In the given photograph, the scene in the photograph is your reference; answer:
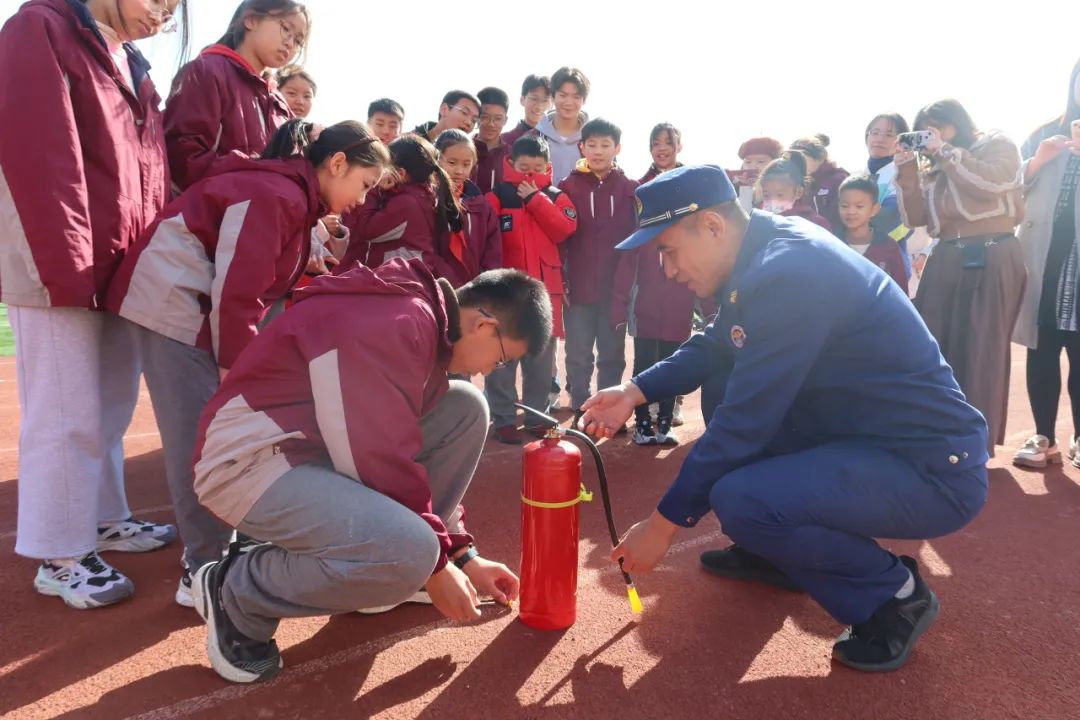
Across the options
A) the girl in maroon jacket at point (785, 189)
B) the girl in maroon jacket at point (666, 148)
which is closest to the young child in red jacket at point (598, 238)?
the girl in maroon jacket at point (666, 148)

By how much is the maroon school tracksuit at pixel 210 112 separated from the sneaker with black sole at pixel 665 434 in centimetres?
318

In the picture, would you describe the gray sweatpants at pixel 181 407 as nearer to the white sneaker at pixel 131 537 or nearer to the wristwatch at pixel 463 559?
the white sneaker at pixel 131 537

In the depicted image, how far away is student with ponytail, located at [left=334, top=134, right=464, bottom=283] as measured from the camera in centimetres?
426

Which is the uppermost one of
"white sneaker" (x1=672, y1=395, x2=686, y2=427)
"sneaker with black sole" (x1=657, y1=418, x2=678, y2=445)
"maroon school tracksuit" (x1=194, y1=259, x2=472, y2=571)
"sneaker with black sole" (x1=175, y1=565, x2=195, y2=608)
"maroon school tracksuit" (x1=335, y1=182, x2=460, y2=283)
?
"maroon school tracksuit" (x1=335, y1=182, x2=460, y2=283)

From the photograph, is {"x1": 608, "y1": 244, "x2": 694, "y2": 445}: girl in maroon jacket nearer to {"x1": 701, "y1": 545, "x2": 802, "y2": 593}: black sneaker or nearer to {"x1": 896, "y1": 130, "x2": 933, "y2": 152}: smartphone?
{"x1": 896, "y1": 130, "x2": 933, "y2": 152}: smartphone

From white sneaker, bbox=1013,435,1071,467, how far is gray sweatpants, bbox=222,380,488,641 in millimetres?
4217

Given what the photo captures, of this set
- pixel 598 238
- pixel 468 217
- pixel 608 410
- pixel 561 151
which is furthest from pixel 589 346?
pixel 608 410

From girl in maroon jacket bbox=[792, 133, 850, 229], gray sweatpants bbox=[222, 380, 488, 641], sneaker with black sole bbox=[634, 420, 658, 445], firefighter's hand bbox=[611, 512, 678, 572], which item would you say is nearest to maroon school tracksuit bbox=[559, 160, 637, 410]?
sneaker with black sole bbox=[634, 420, 658, 445]

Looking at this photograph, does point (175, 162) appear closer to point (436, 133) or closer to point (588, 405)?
point (588, 405)

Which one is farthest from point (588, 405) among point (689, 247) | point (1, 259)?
point (1, 259)

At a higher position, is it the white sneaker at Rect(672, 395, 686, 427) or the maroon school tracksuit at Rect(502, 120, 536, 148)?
the maroon school tracksuit at Rect(502, 120, 536, 148)

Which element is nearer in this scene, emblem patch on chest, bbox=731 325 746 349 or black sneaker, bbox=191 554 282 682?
black sneaker, bbox=191 554 282 682

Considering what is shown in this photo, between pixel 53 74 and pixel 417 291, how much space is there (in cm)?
142

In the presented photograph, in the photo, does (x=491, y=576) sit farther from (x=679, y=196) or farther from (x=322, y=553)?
(x=679, y=196)
